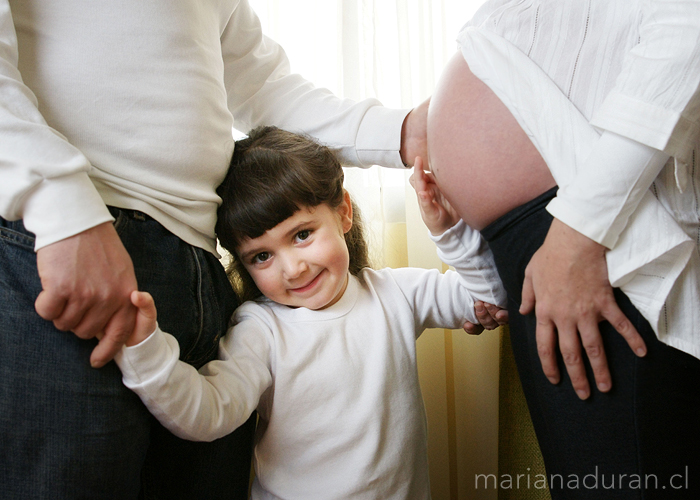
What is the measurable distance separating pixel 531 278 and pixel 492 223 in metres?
0.10

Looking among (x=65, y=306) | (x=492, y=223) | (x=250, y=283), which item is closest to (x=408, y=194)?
(x=250, y=283)

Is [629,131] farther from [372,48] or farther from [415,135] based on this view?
[372,48]

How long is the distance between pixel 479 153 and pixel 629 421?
0.39 meters

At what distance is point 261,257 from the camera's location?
0.98 m

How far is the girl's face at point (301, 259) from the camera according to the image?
94cm

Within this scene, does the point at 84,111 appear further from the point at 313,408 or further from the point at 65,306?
the point at 313,408

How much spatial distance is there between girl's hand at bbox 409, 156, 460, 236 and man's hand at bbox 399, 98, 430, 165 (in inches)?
3.2

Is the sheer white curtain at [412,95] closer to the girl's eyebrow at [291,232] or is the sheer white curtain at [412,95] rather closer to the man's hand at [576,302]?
the girl's eyebrow at [291,232]

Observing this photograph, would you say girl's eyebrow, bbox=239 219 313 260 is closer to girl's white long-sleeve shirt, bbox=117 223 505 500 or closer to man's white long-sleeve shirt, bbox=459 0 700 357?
girl's white long-sleeve shirt, bbox=117 223 505 500

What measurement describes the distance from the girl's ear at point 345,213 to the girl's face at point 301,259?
7 centimetres

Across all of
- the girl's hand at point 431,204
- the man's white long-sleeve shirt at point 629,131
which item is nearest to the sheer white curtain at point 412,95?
the girl's hand at point 431,204

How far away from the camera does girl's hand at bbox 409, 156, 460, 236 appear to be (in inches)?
38.5

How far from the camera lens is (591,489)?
672 millimetres

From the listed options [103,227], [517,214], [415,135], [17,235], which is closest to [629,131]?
[517,214]
